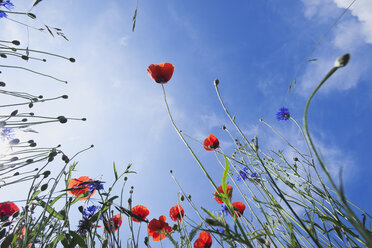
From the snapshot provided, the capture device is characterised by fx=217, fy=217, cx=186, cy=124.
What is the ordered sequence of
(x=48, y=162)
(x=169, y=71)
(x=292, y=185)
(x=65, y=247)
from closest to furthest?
1. (x=65, y=247)
2. (x=48, y=162)
3. (x=292, y=185)
4. (x=169, y=71)

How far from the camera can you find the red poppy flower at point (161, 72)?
1472mm

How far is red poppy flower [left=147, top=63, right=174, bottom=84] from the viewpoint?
1.47 m

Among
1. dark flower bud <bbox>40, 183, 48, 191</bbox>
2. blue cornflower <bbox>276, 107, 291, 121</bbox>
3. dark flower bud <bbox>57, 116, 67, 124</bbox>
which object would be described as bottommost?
dark flower bud <bbox>40, 183, 48, 191</bbox>

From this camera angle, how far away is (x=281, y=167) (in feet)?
4.18

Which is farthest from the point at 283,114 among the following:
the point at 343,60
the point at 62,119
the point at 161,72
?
the point at 343,60

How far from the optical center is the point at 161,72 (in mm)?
1481

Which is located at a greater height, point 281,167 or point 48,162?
point 281,167

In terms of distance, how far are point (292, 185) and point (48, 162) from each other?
1050 mm

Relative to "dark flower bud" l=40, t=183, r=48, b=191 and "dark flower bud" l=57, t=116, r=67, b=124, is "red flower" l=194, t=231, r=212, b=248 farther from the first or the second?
"dark flower bud" l=57, t=116, r=67, b=124

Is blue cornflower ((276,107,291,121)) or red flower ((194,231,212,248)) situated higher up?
blue cornflower ((276,107,291,121))

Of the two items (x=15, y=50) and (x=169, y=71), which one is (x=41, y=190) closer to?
(x=15, y=50)

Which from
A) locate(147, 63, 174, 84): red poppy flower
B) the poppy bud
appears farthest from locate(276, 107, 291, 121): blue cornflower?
the poppy bud

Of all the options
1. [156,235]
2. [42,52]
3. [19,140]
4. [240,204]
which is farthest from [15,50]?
[240,204]

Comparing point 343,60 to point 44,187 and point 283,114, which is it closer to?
point 44,187
